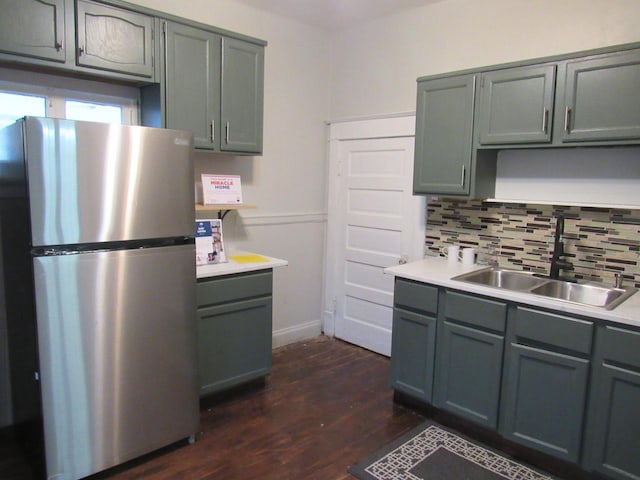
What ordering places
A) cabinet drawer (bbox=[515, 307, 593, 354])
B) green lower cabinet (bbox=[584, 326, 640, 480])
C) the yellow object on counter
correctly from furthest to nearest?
the yellow object on counter
cabinet drawer (bbox=[515, 307, 593, 354])
green lower cabinet (bbox=[584, 326, 640, 480])

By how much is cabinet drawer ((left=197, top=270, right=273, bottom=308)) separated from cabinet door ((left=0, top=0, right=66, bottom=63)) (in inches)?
56.0

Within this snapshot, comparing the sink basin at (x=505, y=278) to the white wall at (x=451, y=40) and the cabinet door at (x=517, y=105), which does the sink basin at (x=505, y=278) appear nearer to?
the cabinet door at (x=517, y=105)

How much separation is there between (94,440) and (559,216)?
2703 mm

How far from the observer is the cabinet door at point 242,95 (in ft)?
9.98

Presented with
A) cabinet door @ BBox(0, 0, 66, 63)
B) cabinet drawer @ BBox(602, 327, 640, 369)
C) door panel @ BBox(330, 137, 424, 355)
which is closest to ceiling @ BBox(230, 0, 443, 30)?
door panel @ BBox(330, 137, 424, 355)

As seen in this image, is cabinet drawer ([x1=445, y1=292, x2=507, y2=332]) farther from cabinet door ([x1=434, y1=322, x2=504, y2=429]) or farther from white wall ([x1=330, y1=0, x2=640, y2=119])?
white wall ([x1=330, y1=0, x2=640, y2=119])

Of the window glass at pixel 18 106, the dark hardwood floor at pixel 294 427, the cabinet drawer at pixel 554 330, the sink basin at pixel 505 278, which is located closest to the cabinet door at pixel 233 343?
the dark hardwood floor at pixel 294 427

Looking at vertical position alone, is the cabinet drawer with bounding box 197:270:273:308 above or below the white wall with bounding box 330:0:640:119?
below

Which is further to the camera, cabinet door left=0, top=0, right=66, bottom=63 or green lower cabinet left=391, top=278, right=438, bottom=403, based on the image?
green lower cabinet left=391, top=278, right=438, bottom=403

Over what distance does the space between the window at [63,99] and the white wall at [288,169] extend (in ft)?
2.15

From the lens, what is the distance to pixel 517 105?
2660mm

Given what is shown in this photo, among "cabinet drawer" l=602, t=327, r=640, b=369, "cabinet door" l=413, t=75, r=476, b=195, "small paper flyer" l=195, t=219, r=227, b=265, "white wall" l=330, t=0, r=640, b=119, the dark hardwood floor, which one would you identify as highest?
"white wall" l=330, t=0, r=640, b=119

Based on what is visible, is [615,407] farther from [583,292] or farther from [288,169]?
[288,169]

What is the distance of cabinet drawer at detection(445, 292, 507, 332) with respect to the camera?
2465 millimetres
